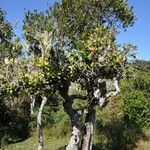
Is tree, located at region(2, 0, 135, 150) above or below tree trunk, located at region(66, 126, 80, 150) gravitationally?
above

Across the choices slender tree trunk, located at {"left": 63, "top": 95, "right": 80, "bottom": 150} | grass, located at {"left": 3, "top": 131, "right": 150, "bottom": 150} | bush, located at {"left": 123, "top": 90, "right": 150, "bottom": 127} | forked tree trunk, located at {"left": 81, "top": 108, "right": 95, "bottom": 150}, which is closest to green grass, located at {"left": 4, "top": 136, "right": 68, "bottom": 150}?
grass, located at {"left": 3, "top": 131, "right": 150, "bottom": 150}

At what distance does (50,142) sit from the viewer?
28438 mm

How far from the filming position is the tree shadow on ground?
81.1ft

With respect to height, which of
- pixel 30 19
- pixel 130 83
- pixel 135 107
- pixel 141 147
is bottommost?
pixel 141 147

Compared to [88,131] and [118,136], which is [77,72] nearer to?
[88,131]

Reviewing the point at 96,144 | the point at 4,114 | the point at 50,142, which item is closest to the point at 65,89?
the point at 96,144

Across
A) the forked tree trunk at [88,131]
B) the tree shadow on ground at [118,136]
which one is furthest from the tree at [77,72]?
the tree shadow on ground at [118,136]

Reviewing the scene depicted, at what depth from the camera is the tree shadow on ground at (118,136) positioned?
24.7 m

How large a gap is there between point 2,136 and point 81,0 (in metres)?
11.7

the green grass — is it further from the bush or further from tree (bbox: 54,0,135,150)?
tree (bbox: 54,0,135,150)

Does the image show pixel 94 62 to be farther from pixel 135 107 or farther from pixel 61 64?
pixel 135 107

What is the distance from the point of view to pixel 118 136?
83.1ft

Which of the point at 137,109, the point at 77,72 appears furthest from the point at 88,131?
the point at 137,109

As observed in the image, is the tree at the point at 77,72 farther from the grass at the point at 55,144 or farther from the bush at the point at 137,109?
the bush at the point at 137,109
